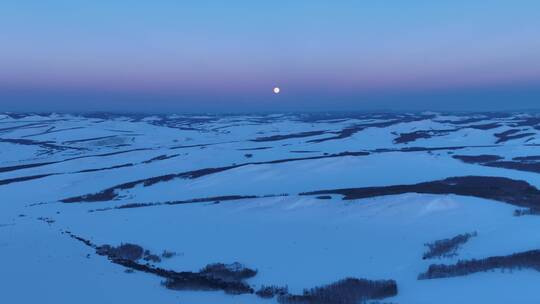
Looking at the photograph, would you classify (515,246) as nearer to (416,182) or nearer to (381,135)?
(416,182)

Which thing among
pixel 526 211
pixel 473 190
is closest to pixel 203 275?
pixel 526 211

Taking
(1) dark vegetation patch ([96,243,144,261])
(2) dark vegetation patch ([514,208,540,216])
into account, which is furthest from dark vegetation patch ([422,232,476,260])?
(1) dark vegetation patch ([96,243,144,261])

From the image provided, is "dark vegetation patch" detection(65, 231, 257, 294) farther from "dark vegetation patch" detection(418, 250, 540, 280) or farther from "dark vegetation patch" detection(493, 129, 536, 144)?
"dark vegetation patch" detection(493, 129, 536, 144)

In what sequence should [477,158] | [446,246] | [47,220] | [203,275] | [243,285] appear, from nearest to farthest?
[243,285]
[203,275]
[446,246]
[47,220]
[477,158]

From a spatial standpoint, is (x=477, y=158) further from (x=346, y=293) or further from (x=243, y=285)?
(x=243, y=285)

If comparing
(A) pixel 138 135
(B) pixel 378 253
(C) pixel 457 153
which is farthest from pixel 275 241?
Result: (A) pixel 138 135

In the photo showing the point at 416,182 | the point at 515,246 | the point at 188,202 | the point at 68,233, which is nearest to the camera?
the point at 515,246

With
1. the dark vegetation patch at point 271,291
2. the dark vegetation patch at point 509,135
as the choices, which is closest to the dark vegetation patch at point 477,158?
the dark vegetation patch at point 509,135
